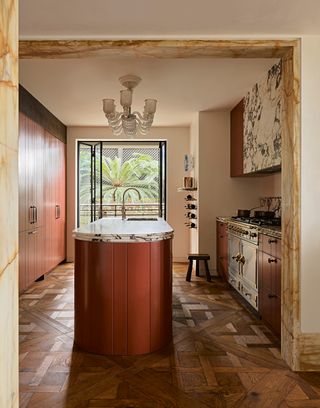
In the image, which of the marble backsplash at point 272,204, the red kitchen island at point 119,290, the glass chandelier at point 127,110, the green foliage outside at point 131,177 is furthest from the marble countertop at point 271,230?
the green foliage outside at point 131,177

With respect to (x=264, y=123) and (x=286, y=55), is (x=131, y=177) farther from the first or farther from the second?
(x=286, y=55)

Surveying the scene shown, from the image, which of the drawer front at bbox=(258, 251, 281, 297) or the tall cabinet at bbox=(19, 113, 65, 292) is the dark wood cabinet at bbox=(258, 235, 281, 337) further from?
the tall cabinet at bbox=(19, 113, 65, 292)

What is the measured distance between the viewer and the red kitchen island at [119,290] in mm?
2469

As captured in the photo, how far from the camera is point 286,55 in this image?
242cm

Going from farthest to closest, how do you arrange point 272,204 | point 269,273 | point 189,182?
point 189,182
point 272,204
point 269,273

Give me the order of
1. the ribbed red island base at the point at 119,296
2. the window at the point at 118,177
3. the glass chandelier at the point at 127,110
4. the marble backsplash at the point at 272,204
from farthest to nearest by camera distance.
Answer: the window at the point at 118,177, the marble backsplash at the point at 272,204, the glass chandelier at the point at 127,110, the ribbed red island base at the point at 119,296

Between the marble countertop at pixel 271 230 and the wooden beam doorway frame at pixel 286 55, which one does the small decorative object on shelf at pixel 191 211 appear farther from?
the wooden beam doorway frame at pixel 286 55

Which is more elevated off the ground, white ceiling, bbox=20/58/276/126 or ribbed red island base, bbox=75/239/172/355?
white ceiling, bbox=20/58/276/126

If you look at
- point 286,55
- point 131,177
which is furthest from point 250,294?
point 131,177

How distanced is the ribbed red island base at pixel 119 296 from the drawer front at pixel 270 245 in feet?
3.11

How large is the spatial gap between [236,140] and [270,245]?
2.35 meters

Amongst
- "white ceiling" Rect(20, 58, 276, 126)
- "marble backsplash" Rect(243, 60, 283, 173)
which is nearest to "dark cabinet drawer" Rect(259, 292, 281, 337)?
"marble backsplash" Rect(243, 60, 283, 173)

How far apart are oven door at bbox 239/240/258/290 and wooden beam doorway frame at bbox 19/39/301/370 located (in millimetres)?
955

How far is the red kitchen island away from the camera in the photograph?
2469 millimetres
